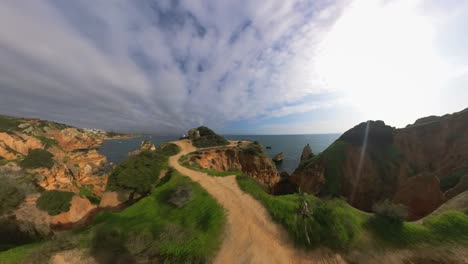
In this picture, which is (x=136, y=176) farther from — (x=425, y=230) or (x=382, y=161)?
(x=382, y=161)

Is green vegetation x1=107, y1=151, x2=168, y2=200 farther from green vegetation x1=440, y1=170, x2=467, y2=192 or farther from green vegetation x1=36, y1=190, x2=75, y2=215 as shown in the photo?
green vegetation x1=440, y1=170, x2=467, y2=192

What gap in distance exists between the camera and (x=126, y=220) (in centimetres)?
1389

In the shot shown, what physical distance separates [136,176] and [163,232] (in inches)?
690

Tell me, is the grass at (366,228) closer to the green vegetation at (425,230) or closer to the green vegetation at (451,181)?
the green vegetation at (425,230)

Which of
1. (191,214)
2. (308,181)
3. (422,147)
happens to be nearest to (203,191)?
(191,214)

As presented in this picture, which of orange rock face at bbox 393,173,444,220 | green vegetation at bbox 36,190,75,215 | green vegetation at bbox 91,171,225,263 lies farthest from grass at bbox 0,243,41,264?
orange rock face at bbox 393,173,444,220

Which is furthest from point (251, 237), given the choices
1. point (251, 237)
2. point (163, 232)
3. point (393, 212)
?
point (393, 212)

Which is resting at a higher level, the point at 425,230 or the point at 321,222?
the point at 321,222

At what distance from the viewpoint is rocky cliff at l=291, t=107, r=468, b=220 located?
28.3 meters

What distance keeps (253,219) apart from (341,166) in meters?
25.0

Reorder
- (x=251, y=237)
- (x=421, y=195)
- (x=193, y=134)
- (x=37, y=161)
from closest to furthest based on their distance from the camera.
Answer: (x=251, y=237) → (x=421, y=195) → (x=37, y=161) → (x=193, y=134)

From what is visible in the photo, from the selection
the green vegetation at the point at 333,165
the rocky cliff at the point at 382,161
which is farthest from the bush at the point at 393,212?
the green vegetation at the point at 333,165

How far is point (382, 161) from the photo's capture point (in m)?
31.1

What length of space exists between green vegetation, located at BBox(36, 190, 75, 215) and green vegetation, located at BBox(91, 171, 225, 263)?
9.80 m
